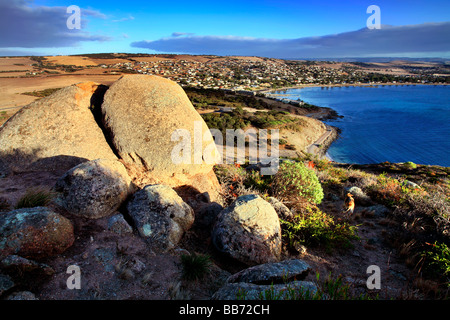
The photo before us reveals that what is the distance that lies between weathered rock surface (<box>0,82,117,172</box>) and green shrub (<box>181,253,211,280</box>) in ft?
16.2

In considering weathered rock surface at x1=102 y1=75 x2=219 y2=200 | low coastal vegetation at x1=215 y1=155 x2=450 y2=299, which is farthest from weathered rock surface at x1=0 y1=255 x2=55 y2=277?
low coastal vegetation at x1=215 y1=155 x2=450 y2=299

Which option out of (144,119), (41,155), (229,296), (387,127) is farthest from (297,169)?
(387,127)

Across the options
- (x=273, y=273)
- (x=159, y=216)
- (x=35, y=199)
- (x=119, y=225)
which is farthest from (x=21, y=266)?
(x=273, y=273)

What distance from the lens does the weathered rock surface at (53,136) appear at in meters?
7.94

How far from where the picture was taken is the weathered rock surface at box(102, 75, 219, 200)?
7.92 metres

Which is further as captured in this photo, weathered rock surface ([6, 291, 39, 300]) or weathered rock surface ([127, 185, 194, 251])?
weathered rock surface ([127, 185, 194, 251])

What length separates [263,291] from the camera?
153 inches

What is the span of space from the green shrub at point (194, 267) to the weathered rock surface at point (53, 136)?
4.92m

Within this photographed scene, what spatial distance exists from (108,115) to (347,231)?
9.22 metres

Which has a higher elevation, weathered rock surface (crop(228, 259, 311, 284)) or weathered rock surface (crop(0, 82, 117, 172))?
weathered rock surface (crop(0, 82, 117, 172))

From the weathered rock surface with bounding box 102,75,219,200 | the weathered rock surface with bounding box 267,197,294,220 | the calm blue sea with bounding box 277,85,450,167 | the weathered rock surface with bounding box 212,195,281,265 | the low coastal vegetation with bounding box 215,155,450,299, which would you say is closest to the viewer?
the weathered rock surface with bounding box 212,195,281,265

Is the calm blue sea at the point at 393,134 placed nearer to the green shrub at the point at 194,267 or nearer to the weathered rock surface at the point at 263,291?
the green shrub at the point at 194,267

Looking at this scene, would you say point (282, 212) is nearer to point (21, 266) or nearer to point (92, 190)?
point (92, 190)

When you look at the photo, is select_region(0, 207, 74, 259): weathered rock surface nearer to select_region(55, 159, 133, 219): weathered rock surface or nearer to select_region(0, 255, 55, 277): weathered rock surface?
select_region(0, 255, 55, 277): weathered rock surface
